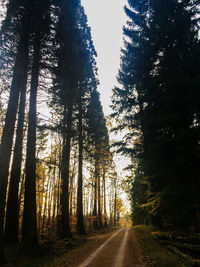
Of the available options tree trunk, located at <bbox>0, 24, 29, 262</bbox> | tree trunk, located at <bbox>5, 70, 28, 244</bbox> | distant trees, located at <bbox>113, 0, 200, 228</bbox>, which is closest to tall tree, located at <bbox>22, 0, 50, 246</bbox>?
tree trunk, located at <bbox>0, 24, 29, 262</bbox>

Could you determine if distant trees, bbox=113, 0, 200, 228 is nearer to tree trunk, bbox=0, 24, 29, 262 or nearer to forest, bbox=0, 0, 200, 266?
forest, bbox=0, 0, 200, 266

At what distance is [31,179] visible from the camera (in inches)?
334

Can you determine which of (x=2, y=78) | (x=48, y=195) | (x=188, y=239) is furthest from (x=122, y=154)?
(x=48, y=195)

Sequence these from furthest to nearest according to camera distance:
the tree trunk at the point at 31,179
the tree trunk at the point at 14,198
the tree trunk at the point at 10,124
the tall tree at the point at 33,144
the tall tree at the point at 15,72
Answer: the tree trunk at the point at 14,198
the tall tree at the point at 33,144
the tree trunk at the point at 31,179
the tall tree at the point at 15,72
the tree trunk at the point at 10,124

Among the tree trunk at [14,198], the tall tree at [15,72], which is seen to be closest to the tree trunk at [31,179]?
the tall tree at [15,72]

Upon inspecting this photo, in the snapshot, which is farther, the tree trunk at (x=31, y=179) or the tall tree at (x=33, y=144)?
the tall tree at (x=33, y=144)

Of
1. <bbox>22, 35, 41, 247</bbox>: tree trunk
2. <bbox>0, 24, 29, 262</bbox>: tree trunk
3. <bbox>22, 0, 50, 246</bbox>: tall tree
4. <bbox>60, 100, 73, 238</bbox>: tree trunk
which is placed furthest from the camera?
<bbox>60, 100, 73, 238</bbox>: tree trunk

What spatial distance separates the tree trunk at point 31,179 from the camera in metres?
7.83

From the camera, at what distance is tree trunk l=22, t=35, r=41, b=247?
7832 mm

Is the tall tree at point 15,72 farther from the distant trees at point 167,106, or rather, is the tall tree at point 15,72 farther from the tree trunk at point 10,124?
the distant trees at point 167,106

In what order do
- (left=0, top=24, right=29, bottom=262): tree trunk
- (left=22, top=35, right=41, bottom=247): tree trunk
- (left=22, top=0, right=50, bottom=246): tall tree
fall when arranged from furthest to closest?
(left=22, top=0, right=50, bottom=246): tall tree, (left=22, top=35, right=41, bottom=247): tree trunk, (left=0, top=24, right=29, bottom=262): tree trunk

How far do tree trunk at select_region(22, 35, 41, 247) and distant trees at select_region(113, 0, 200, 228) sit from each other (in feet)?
20.7

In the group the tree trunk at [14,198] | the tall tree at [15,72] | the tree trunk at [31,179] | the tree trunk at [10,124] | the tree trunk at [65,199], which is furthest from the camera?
the tree trunk at [65,199]

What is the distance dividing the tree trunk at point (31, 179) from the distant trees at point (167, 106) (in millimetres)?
6301
